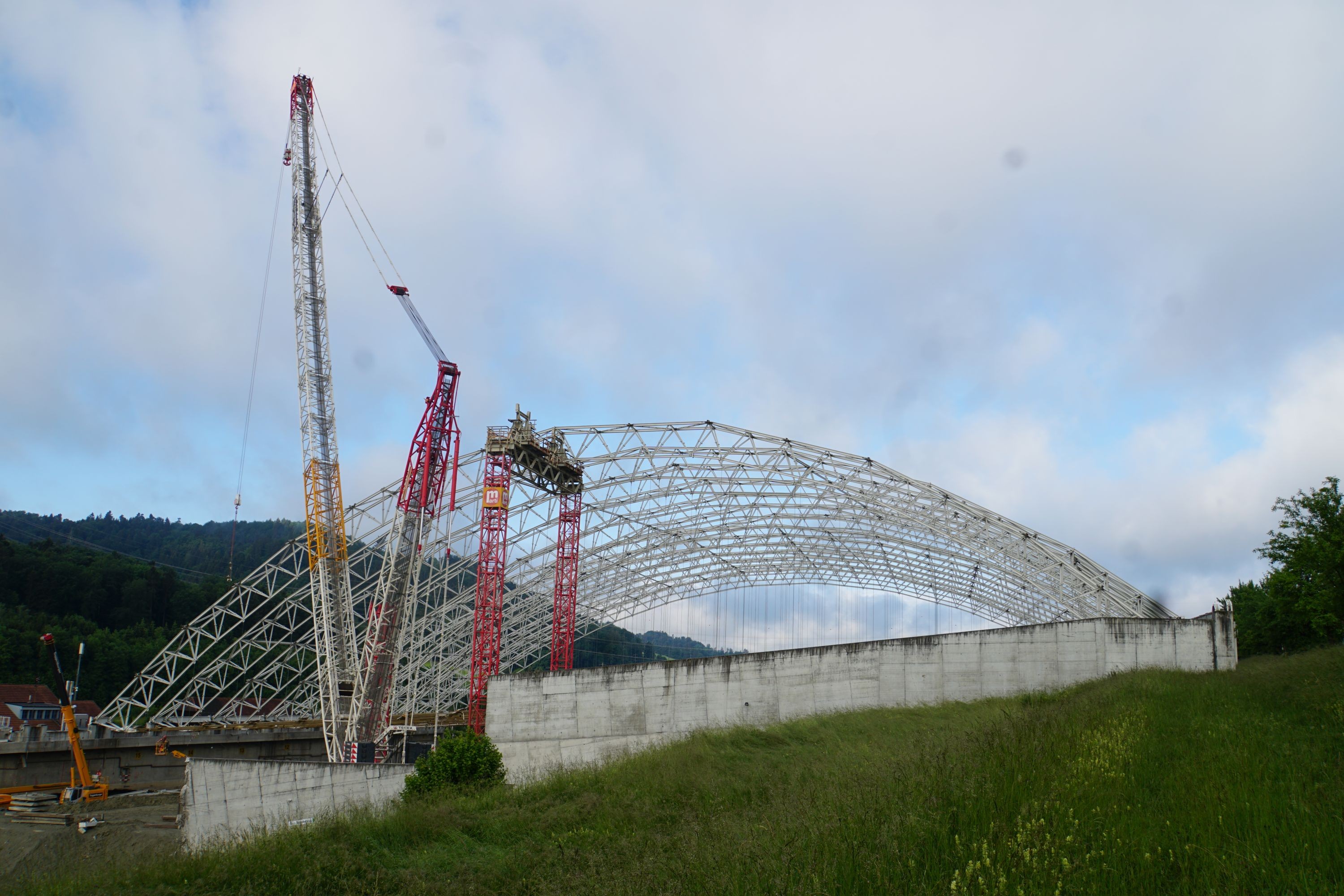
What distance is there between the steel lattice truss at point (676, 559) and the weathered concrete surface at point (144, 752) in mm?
3072

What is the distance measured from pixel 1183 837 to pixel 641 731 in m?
20.3

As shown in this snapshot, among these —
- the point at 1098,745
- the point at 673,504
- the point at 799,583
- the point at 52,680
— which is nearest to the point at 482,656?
the point at 673,504

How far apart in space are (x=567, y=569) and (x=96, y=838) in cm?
2303

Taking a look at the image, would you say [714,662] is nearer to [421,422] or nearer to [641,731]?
[641,731]

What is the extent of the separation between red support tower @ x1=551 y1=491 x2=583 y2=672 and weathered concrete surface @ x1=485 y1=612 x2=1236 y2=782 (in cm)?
1464

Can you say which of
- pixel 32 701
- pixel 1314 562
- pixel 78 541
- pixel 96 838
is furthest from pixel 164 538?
pixel 1314 562

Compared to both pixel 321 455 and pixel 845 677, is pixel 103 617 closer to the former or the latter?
pixel 321 455

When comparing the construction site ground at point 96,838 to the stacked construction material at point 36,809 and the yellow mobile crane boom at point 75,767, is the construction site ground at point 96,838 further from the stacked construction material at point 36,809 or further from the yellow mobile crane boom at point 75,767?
the yellow mobile crane boom at point 75,767

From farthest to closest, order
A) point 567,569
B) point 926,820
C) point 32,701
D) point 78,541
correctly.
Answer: point 78,541
point 32,701
point 567,569
point 926,820

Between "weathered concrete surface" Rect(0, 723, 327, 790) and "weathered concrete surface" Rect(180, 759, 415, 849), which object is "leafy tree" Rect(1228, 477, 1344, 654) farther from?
"weathered concrete surface" Rect(0, 723, 327, 790)

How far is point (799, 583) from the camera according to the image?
58.3m

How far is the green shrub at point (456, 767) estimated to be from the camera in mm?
21078

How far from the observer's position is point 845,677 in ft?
82.9

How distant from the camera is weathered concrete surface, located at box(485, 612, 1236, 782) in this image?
24.7 metres
